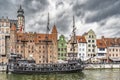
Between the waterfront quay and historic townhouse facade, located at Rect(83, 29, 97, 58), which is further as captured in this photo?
historic townhouse facade, located at Rect(83, 29, 97, 58)

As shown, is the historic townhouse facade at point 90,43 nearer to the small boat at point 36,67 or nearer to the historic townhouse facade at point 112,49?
the historic townhouse facade at point 112,49

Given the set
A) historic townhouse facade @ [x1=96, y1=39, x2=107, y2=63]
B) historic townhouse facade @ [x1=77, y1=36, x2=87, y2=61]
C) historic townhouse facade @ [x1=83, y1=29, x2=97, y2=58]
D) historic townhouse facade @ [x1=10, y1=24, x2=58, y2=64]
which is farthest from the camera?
historic townhouse facade @ [x1=83, y1=29, x2=97, y2=58]

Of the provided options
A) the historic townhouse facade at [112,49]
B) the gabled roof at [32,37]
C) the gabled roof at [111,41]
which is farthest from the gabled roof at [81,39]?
the gabled roof at [32,37]

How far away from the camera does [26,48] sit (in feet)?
394

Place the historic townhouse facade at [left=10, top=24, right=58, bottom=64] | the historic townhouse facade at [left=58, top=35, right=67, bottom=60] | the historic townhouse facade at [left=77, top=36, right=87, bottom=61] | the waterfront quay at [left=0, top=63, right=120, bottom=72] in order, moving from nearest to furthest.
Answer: the waterfront quay at [left=0, top=63, right=120, bottom=72], the historic townhouse facade at [left=10, top=24, right=58, bottom=64], the historic townhouse facade at [left=58, top=35, right=67, bottom=60], the historic townhouse facade at [left=77, top=36, right=87, bottom=61]

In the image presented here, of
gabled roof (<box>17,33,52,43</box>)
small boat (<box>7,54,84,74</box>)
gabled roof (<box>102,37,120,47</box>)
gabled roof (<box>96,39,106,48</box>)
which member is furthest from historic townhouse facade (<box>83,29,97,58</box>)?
small boat (<box>7,54,84,74</box>)

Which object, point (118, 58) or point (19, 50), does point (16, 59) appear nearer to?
point (19, 50)

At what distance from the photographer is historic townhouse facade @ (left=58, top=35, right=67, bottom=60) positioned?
4919 inches

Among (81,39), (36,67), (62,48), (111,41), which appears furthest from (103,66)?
(36,67)

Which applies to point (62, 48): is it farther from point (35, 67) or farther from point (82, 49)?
point (35, 67)

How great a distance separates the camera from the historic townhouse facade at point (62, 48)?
124938mm

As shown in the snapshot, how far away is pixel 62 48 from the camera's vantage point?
4951 inches

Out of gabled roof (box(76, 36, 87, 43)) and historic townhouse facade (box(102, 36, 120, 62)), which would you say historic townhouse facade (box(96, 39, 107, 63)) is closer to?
historic townhouse facade (box(102, 36, 120, 62))

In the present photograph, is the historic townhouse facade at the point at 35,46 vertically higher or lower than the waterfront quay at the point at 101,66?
higher
